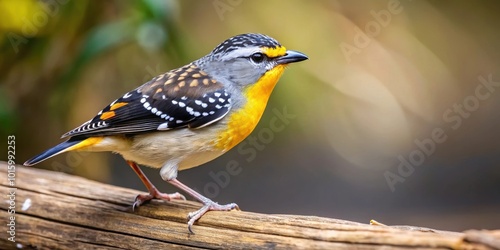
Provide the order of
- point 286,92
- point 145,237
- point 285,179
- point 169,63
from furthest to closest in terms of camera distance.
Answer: point 285,179 < point 286,92 < point 169,63 < point 145,237

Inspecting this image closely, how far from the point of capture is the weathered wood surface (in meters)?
3.01

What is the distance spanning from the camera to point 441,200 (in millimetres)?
8180

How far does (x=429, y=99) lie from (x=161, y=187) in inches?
149

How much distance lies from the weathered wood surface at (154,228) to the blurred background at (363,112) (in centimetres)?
265

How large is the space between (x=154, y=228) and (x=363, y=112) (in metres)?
5.06

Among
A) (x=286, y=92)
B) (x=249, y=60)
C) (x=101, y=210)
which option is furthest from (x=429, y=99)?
(x=101, y=210)

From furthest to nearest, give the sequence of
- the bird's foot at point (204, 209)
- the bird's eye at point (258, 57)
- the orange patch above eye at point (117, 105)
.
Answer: the bird's eye at point (258, 57) → the orange patch above eye at point (117, 105) → the bird's foot at point (204, 209)

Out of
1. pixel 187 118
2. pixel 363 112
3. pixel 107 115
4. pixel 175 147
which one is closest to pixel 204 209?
pixel 175 147

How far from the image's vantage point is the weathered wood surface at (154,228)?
9.88 ft

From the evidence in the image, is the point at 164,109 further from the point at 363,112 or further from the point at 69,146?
the point at 363,112

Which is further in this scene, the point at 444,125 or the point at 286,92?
the point at 444,125

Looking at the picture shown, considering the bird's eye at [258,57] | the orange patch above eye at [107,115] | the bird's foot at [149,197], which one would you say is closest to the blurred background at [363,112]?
the bird's foot at [149,197]

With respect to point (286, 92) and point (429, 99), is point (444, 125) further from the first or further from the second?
point (286, 92)

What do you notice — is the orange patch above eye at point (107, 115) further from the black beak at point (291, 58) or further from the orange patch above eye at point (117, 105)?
the black beak at point (291, 58)
